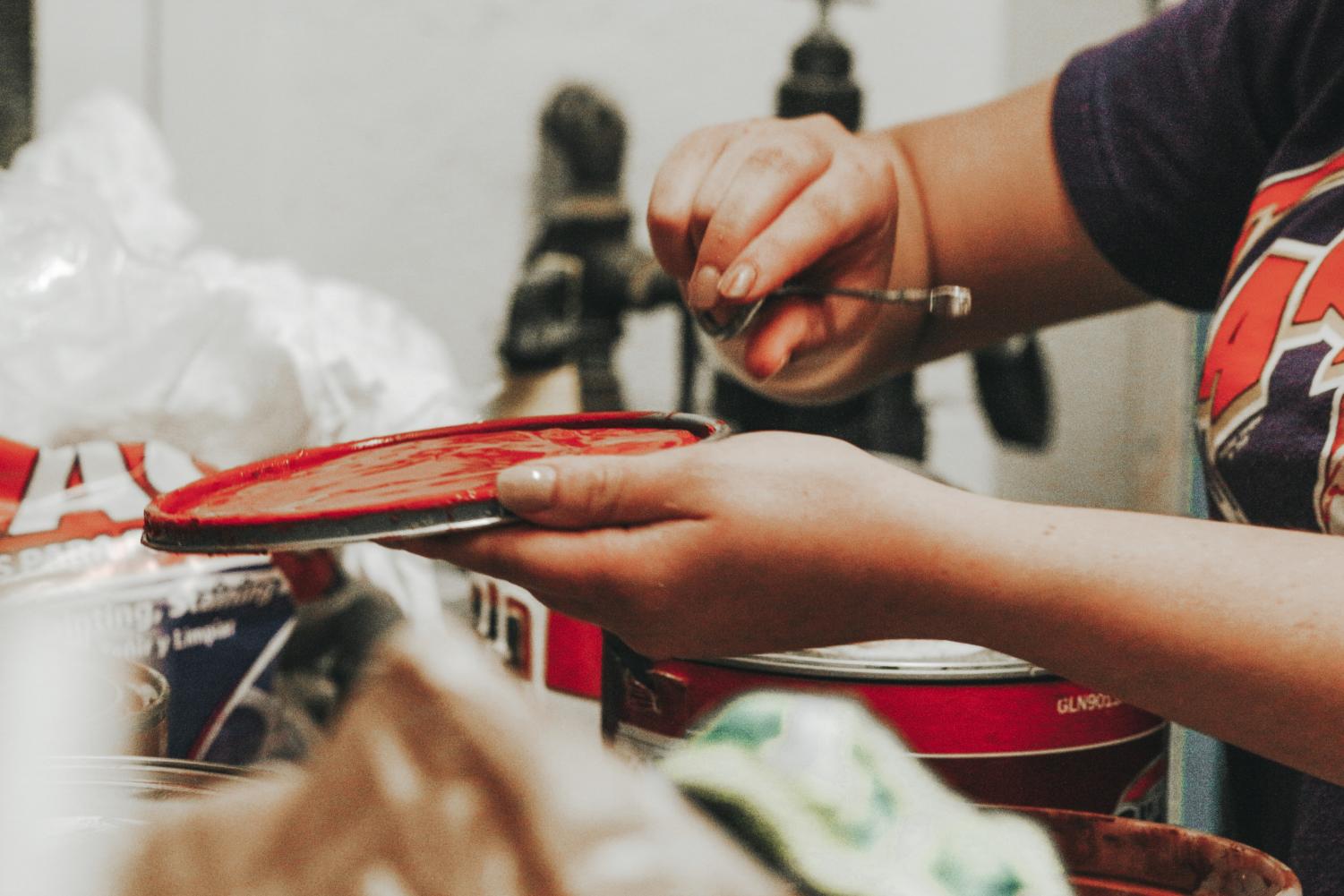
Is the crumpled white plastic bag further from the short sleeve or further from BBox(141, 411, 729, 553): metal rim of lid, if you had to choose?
the short sleeve

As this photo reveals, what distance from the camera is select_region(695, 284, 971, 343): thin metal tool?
735 mm

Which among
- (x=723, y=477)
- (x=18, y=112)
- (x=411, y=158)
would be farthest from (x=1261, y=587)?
→ (x=411, y=158)

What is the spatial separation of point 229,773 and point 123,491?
334mm

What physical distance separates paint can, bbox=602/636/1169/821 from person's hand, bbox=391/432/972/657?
0.07 meters

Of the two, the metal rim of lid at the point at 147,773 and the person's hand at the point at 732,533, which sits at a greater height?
the person's hand at the point at 732,533

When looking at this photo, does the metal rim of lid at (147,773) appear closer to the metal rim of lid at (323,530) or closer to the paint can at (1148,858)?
the metal rim of lid at (323,530)

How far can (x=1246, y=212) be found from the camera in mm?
867

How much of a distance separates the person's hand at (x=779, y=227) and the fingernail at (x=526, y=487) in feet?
0.92

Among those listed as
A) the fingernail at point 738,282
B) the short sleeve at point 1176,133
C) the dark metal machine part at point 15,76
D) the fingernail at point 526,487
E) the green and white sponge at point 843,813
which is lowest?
the green and white sponge at point 843,813

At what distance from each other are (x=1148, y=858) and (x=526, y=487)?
275 millimetres

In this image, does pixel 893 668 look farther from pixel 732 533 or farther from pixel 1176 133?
pixel 1176 133

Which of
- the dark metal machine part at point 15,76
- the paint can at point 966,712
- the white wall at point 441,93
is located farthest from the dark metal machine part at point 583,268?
the paint can at point 966,712

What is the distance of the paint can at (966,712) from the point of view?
57cm

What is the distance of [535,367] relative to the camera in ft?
4.45
